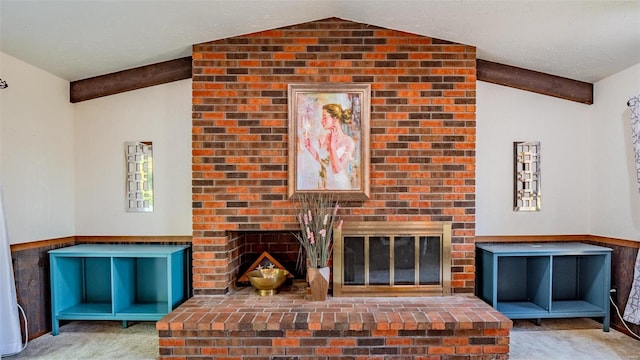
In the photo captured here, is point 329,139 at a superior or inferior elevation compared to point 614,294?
superior

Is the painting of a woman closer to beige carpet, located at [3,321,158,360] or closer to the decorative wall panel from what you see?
the decorative wall panel

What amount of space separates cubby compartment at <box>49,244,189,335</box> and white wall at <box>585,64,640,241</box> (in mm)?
4007

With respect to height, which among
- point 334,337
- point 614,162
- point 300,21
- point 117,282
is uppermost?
point 300,21

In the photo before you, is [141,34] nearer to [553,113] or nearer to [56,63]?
[56,63]

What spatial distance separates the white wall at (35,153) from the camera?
130 inches

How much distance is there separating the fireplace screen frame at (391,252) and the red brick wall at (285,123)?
8cm

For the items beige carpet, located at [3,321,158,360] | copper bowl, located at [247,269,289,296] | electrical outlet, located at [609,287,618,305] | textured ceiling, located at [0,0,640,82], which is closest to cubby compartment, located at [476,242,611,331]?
electrical outlet, located at [609,287,618,305]

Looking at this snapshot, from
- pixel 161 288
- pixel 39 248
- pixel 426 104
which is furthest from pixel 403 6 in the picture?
pixel 39 248

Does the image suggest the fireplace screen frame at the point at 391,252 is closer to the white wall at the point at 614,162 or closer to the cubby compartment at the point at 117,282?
the cubby compartment at the point at 117,282

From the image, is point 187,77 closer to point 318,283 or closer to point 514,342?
point 318,283

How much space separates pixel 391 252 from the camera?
356 centimetres

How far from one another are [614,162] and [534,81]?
1.04 metres

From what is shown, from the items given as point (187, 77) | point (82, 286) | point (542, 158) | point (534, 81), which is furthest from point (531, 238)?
point (82, 286)

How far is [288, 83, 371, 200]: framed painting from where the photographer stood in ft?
11.5
